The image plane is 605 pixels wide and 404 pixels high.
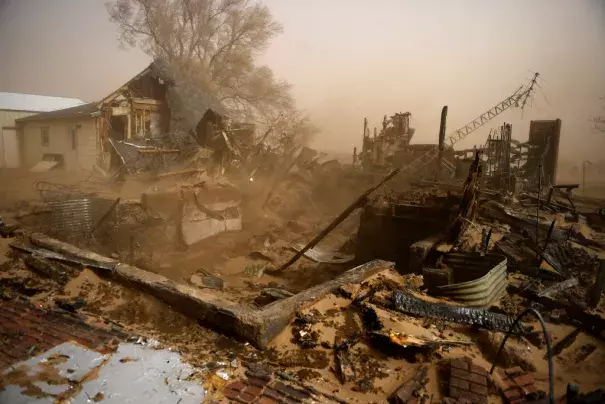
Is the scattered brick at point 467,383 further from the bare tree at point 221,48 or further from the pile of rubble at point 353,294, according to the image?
the bare tree at point 221,48

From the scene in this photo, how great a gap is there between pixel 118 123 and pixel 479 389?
20.9 m

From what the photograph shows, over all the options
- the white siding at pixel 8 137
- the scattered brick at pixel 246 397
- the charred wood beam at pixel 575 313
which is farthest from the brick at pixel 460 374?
the white siding at pixel 8 137

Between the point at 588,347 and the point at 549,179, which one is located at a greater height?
the point at 549,179

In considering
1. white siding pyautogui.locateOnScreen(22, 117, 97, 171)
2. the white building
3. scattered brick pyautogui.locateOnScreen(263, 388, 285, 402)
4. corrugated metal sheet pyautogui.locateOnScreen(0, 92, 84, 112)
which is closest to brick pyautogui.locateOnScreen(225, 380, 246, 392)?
scattered brick pyautogui.locateOnScreen(263, 388, 285, 402)

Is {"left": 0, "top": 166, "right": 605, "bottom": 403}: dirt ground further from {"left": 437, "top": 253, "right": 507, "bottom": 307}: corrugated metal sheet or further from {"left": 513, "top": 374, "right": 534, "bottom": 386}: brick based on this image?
{"left": 437, "top": 253, "right": 507, "bottom": 307}: corrugated metal sheet

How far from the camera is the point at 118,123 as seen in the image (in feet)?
63.1

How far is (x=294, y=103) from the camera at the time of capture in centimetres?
3003

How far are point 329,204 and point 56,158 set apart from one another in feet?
Result: 51.3

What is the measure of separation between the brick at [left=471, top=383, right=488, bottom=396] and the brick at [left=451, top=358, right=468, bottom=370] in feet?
0.71

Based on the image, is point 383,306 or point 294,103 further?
point 294,103

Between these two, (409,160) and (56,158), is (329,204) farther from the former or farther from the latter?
(56,158)

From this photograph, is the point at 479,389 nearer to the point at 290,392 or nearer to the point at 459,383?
the point at 459,383

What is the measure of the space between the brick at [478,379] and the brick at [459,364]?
0.11m

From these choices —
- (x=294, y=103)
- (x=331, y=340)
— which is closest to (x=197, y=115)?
(x=294, y=103)
